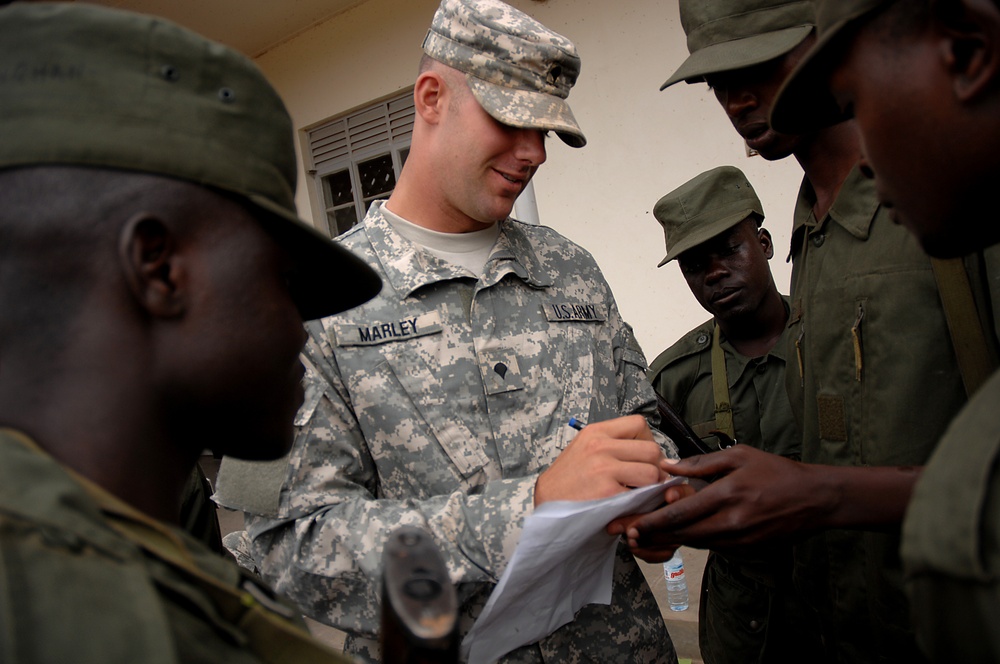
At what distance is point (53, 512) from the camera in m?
0.65

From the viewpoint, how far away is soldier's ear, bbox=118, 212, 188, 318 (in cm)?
81

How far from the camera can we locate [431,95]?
6.20 ft

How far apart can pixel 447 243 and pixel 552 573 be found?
0.87m

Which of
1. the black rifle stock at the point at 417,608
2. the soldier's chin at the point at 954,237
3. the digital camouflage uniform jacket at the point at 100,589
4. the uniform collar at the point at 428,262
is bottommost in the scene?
the black rifle stock at the point at 417,608

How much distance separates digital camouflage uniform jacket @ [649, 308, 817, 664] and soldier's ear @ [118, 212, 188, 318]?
2054 millimetres

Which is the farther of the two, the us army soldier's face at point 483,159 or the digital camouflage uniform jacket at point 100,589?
the us army soldier's face at point 483,159

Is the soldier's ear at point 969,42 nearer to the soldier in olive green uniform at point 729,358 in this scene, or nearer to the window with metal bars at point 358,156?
the soldier in olive green uniform at point 729,358

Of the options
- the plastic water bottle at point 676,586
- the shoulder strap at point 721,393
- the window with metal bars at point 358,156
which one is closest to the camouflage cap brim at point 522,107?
the shoulder strap at point 721,393

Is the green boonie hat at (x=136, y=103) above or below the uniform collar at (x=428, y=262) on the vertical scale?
above

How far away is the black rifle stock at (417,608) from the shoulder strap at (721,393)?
6.96 feet

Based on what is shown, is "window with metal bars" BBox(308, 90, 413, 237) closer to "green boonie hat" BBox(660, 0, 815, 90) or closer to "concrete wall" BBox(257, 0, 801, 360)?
"concrete wall" BBox(257, 0, 801, 360)

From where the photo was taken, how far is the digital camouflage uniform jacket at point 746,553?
2.42 m

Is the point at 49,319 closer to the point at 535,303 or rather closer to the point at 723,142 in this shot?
the point at 535,303

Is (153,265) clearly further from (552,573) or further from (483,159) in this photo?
(483,159)
